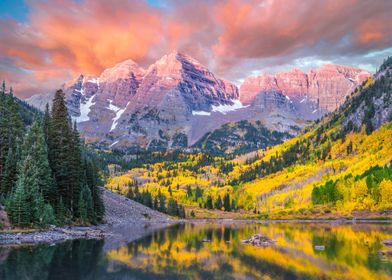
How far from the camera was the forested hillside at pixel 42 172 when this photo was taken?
2940 inches

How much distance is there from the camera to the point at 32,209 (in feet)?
244

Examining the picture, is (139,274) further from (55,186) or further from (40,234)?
(55,186)

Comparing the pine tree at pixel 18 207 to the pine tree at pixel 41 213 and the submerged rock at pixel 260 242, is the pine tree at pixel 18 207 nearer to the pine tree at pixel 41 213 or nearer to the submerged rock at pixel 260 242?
the pine tree at pixel 41 213

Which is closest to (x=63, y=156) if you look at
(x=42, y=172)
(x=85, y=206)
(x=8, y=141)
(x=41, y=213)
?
(x=8, y=141)

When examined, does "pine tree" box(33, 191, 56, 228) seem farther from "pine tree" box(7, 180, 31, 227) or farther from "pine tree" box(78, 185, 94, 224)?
"pine tree" box(78, 185, 94, 224)

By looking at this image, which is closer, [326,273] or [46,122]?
[326,273]

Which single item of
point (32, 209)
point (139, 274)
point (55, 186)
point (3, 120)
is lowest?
point (139, 274)

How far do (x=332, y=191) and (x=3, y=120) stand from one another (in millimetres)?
154203

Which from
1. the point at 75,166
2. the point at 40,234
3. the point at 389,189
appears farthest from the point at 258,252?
the point at 389,189

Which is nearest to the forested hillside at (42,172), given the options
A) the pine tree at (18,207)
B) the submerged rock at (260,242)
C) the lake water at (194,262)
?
the pine tree at (18,207)

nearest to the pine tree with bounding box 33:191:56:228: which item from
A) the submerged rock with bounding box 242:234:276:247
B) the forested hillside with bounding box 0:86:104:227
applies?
the forested hillside with bounding box 0:86:104:227

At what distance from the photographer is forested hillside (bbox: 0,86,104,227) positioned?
7469 centimetres

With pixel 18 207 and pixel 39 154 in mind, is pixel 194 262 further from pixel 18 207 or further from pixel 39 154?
pixel 39 154

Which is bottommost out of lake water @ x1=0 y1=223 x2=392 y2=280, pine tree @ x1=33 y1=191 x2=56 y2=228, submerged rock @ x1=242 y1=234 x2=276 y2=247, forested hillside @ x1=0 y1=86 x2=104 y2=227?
lake water @ x1=0 y1=223 x2=392 y2=280
